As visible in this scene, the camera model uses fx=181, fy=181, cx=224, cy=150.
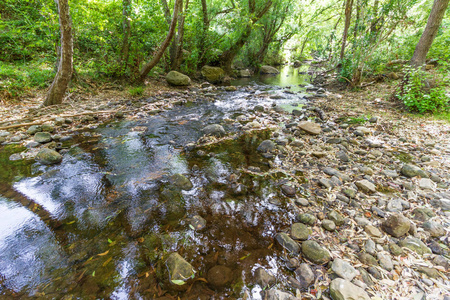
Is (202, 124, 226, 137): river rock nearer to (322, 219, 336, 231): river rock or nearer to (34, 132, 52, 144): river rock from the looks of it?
(322, 219, 336, 231): river rock

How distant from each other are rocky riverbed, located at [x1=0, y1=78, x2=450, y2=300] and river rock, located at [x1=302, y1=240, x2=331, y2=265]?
0.01 metres

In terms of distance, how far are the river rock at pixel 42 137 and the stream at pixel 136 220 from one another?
379 mm

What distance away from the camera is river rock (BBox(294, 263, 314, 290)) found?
1.78 meters

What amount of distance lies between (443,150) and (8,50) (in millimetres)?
14763

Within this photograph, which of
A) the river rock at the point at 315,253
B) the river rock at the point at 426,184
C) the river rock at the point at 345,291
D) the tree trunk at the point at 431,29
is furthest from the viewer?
the tree trunk at the point at 431,29

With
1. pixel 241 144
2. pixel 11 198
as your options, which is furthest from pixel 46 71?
pixel 241 144

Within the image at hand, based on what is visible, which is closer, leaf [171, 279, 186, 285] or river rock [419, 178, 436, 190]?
leaf [171, 279, 186, 285]

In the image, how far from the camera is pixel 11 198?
2777 mm

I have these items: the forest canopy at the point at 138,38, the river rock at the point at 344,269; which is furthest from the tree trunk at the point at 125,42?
the river rock at the point at 344,269

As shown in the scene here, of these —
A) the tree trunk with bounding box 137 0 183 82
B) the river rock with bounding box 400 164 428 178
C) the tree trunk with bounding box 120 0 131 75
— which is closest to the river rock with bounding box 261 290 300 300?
the river rock with bounding box 400 164 428 178

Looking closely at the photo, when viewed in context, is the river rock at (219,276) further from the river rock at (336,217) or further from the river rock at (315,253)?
the river rock at (336,217)

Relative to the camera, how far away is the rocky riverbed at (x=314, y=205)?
177cm

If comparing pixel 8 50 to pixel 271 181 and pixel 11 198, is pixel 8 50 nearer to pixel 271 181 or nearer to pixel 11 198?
pixel 11 198

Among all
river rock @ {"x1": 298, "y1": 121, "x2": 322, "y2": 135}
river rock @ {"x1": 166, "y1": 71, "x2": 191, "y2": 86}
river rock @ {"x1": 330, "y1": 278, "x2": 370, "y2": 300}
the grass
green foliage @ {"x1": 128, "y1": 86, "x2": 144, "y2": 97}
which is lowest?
river rock @ {"x1": 330, "y1": 278, "x2": 370, "y2": 300}
